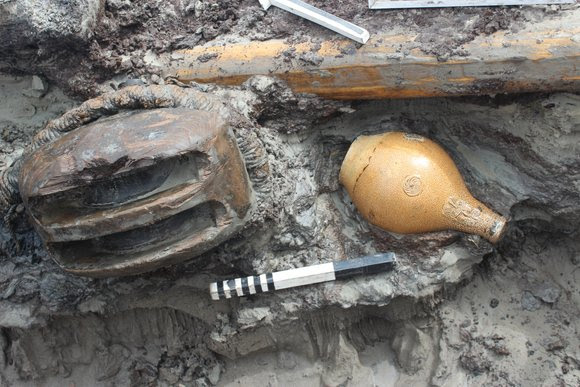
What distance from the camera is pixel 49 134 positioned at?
2275 mm

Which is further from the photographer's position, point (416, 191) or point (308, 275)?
point (308, 275)

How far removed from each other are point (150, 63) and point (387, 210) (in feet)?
3.59

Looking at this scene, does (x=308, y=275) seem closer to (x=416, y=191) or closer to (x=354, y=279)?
(x=354, y=279)

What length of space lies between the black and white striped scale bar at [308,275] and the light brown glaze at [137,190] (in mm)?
294

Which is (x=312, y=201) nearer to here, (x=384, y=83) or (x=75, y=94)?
(x=384, y=83)

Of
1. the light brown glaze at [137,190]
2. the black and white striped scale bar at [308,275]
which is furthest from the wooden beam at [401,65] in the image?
the black and white striped scale bar at [308,275]

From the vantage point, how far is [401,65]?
7.28 feet

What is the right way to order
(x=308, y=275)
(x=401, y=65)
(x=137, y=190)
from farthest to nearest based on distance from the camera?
(x=308, y=275)
(x=401, y=65)
(x=137, y=190)

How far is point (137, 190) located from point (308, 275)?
73cm

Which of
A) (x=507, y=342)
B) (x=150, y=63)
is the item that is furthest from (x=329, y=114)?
(x=507, y=342)

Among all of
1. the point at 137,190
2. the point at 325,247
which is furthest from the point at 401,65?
the point at 137,190

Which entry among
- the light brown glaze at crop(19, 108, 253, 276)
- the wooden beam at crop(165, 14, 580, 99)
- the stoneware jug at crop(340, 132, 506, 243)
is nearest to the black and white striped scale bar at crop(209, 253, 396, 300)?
the stoneware jug at crop(340, 132, 506, 243)

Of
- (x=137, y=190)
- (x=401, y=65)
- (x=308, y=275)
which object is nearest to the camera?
(x=137, y=190)

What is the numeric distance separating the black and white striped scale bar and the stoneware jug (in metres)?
0.15
